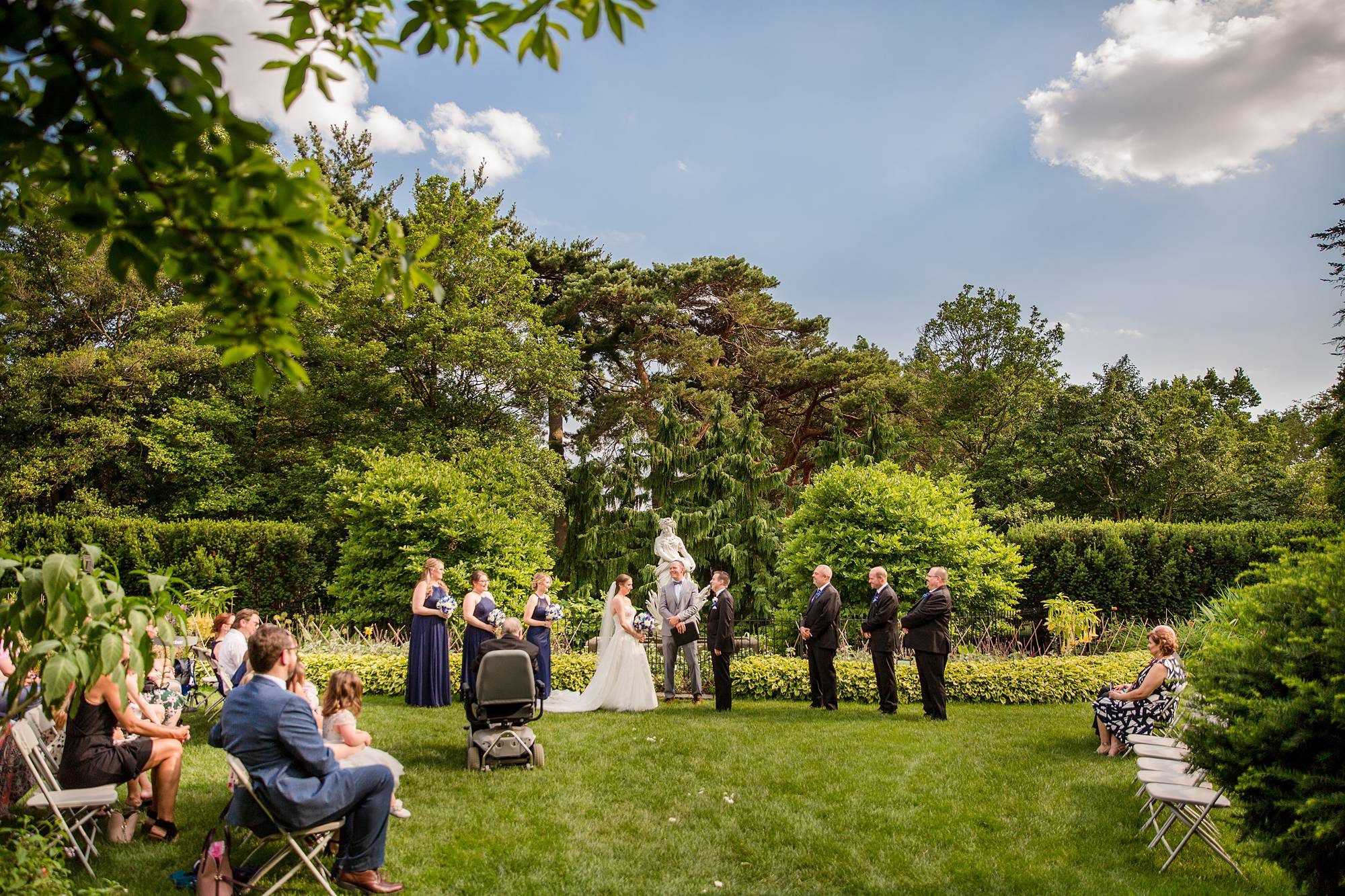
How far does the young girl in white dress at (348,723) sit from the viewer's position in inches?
220

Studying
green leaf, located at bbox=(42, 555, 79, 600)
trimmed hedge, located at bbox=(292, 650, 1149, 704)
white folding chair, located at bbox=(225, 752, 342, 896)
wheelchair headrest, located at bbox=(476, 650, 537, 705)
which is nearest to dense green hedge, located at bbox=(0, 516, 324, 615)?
trimmed hedge, located at bbox=(292, 650, 1149, 704)

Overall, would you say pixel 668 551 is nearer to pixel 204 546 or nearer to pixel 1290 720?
pixel 1290 720

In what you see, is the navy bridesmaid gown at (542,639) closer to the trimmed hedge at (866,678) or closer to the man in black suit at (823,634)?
the trimmed hedge at (866,678)

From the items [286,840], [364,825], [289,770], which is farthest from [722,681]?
[289,770]

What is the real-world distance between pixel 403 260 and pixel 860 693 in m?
11.0

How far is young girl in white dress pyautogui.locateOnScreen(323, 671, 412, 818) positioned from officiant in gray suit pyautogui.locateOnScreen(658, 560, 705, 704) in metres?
5.86

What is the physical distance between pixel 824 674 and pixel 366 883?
286 inches

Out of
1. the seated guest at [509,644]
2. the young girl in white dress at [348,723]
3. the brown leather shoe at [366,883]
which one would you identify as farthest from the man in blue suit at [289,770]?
the seated guest at [509,644]

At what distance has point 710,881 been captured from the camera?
5.09 m

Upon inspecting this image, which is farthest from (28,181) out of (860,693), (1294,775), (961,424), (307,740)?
(961,424)

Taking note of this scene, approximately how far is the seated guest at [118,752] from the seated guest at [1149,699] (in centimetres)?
784

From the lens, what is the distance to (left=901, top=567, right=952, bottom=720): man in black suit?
9.83 meters

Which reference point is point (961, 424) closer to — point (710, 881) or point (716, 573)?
point (716, 573)

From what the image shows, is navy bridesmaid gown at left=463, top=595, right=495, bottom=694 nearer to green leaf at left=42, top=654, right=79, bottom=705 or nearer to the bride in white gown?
the bride in white gown
